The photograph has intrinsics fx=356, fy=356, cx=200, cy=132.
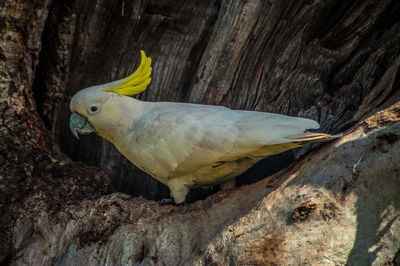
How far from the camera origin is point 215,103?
7.79ft

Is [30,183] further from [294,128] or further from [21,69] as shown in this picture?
[294,128]

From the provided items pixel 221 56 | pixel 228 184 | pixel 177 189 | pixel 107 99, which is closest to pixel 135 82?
pixel 107 99

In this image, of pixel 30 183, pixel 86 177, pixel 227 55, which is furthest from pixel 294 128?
pixel 30 183

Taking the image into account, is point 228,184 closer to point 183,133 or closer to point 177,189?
point 177,189

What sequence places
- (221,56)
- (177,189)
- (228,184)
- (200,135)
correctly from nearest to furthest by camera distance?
(200,135) < (177,189) < (228,184) < (221,56)

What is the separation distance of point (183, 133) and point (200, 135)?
10cm

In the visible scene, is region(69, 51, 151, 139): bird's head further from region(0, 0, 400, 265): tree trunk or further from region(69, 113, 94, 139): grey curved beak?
region(0, 0, 400, 265): tree trunk

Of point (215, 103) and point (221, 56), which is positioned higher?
point (221, 56)

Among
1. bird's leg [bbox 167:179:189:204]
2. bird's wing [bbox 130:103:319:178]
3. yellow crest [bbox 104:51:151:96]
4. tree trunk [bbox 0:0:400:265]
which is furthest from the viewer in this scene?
yellow crest [bbox 104:51:151:96]

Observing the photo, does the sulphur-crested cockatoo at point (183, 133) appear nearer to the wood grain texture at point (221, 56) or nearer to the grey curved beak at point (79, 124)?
the grey curved beak at point (79, 124)

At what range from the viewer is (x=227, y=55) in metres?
2.31

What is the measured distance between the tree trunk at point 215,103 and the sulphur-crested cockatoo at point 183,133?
0.14 meters

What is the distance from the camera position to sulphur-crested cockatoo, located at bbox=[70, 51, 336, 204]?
1.75 metres

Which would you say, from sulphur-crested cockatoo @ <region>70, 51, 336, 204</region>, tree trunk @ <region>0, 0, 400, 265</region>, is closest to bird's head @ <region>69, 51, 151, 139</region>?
sulphur-crested cockatoo @ <region>70, 51, 336, 204</region>
